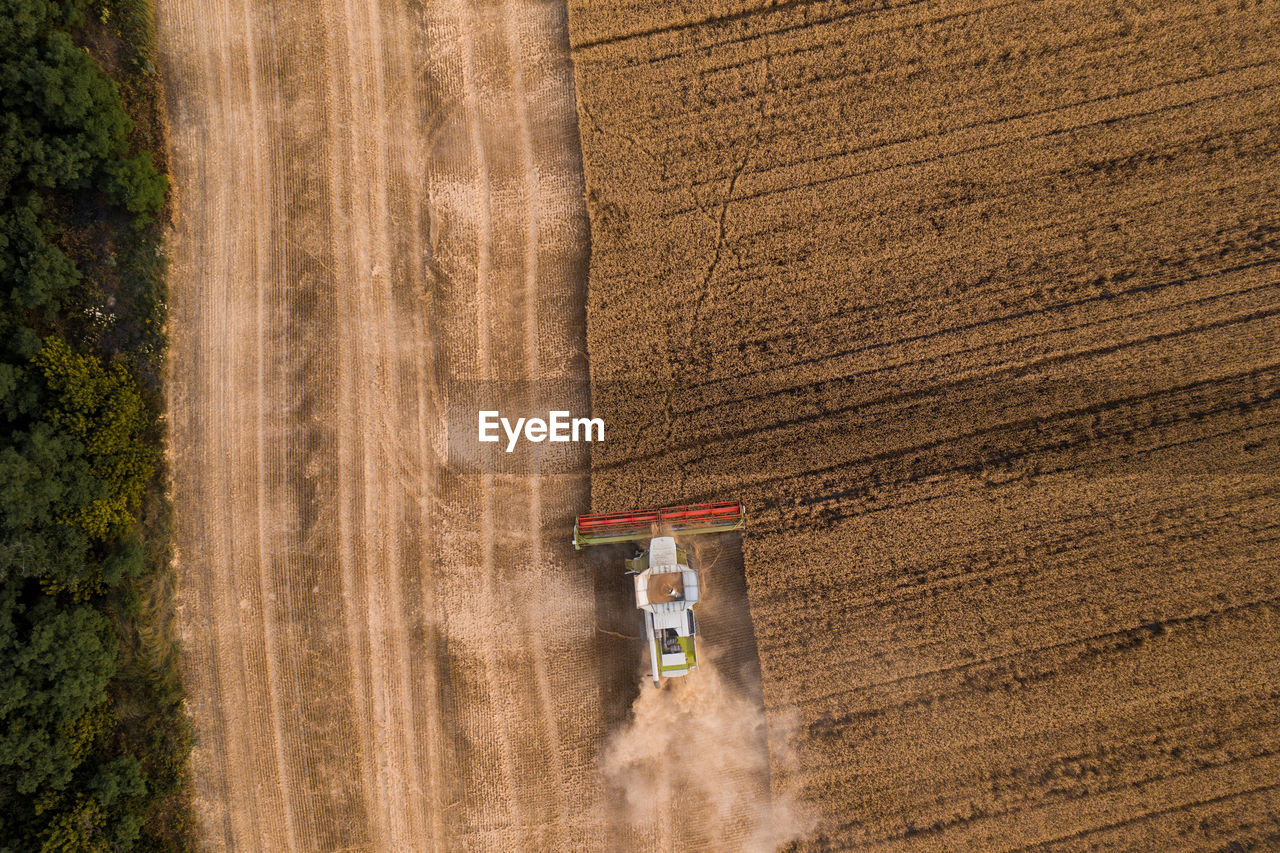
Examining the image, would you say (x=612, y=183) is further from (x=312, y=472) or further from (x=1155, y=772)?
(x=1155, y=772)

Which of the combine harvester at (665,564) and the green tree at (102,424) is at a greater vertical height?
the green tree at (102,424)

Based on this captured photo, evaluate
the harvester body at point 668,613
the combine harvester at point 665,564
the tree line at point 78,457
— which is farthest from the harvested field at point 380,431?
the harvester body at point 668,613

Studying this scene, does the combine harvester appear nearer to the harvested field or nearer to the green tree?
the harvested field

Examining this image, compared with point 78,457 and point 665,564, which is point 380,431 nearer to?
point 78,457

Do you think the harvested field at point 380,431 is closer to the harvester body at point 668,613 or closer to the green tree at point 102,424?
the green tree at point 102,424

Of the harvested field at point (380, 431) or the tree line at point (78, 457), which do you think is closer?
the tree line at point (78, 457)

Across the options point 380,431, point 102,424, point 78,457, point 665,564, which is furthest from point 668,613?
point 78,457
